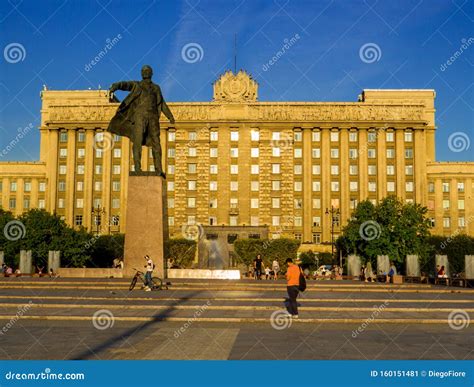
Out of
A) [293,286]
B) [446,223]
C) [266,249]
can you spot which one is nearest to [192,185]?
[266,249]

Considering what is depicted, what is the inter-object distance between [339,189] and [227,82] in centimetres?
2202

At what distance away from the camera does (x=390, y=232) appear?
5984cm

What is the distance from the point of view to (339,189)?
8831cm

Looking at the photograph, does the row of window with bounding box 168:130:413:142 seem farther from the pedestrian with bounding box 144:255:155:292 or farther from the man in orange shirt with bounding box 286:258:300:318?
the man in orange shirt with bounding box 286:258:300:318

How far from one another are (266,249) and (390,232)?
16297 mm

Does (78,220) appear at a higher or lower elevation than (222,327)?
higher

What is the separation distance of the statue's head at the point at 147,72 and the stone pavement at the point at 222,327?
923cm

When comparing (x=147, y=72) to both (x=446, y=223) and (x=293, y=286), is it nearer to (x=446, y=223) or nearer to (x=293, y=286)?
(x=293, y=286)

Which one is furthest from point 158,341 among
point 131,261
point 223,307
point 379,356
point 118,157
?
point 118,157

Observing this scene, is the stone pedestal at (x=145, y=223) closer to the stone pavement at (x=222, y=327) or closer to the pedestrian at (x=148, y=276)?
the pedestrian at (x=148, y=276)

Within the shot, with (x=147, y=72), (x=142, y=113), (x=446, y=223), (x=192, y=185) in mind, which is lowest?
(x=446, y=223)

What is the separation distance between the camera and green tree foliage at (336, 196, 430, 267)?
194 feet

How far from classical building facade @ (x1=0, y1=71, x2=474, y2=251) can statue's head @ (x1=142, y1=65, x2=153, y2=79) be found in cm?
6188

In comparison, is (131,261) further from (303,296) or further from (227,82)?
(227,82)
